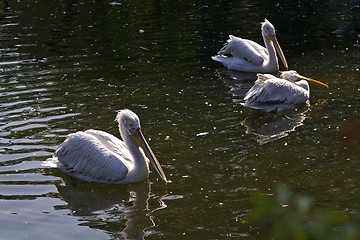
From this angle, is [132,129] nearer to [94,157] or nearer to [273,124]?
[94,157]

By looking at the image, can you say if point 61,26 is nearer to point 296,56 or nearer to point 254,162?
point 296,56

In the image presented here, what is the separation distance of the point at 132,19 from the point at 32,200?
29.7 ft

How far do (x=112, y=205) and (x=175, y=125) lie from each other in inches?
68.3

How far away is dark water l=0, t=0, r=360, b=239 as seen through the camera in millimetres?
4062

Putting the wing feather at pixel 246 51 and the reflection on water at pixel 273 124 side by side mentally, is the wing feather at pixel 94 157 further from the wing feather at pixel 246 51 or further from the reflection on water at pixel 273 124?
the wing feather at pixel 246 51

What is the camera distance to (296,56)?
881 cm

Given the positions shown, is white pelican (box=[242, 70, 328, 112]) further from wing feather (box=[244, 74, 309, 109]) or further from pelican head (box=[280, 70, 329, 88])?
pelican head (box=[280, 70, 329, 88])

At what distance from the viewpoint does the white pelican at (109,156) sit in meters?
4.66

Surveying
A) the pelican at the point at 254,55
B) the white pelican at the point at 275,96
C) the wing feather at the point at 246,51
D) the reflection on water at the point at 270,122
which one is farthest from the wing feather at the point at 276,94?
the wing feather at the point at 246,51

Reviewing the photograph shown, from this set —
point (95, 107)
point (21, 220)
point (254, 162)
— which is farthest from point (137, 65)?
point (21, 220)

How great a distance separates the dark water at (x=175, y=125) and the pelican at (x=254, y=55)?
0.19 meters

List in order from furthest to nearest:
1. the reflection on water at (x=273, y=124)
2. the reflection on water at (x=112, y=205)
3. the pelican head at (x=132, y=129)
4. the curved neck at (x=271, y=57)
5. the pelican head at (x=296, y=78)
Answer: the curved neck at (x=271, y=57), the pelican head at (x=296, y=78), the reflection on water at (x=273, y=124), the pelican head at (x=132, y=129), the reflection on water at (x=112, y=205)

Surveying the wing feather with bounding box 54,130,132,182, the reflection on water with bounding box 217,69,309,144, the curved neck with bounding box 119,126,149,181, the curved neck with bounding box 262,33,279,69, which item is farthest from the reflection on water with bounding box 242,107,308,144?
the curved neck with bounding box 262,33,279,69

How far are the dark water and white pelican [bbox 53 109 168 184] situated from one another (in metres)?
0.12
